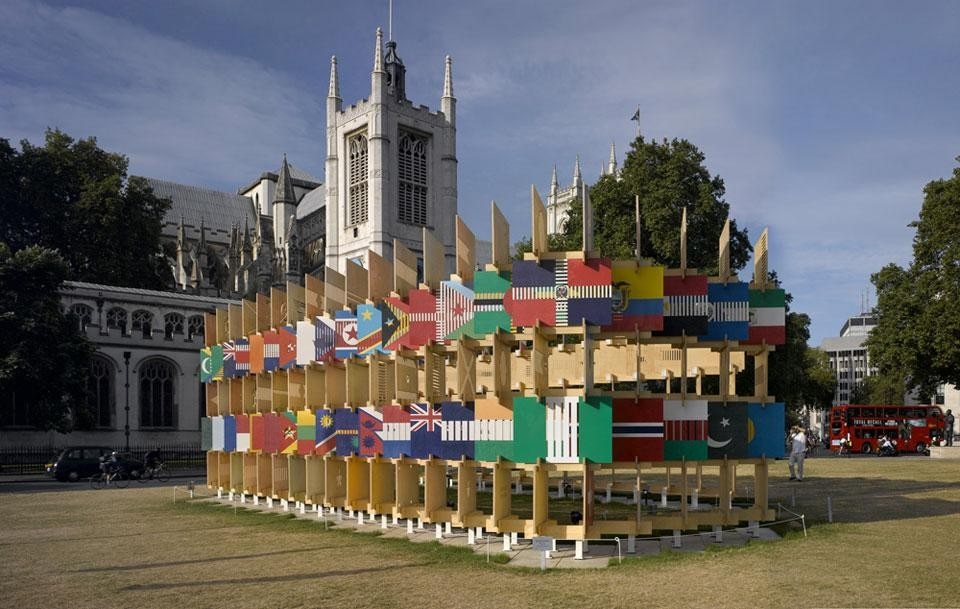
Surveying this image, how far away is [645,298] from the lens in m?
17.1

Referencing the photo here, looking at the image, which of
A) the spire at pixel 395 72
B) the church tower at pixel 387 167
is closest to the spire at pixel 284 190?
the church tower at pixel 387 167

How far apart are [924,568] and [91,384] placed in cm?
5762

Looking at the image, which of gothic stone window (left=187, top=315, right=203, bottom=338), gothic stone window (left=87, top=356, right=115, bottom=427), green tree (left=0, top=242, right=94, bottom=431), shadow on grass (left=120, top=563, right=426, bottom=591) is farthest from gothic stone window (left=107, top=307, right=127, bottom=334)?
shadow on grass (left=120, top=563, right=426, bottom=591)

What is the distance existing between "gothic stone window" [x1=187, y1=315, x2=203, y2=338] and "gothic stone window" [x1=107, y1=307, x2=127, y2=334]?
474 cm

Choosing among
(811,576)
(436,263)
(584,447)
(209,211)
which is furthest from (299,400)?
(209,211)

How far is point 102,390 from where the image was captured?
60.0 meters

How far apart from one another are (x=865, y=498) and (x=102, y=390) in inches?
2073

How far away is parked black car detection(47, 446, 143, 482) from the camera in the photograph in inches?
1539

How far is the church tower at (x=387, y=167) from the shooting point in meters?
82.4

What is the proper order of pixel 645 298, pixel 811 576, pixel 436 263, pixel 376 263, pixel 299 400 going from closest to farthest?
pixel 811 576 → pixel 645 298 → pixel 436 263 → pixel 376 263 → pixel 299 400

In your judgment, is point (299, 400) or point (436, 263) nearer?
Answer: point (436, 263)

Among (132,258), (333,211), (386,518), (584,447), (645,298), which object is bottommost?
(386,518)

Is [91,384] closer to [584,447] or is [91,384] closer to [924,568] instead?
[584,447]

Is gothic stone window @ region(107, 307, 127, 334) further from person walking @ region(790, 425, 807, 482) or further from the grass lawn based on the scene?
person walking @ region(790, 425, 807, 482)
